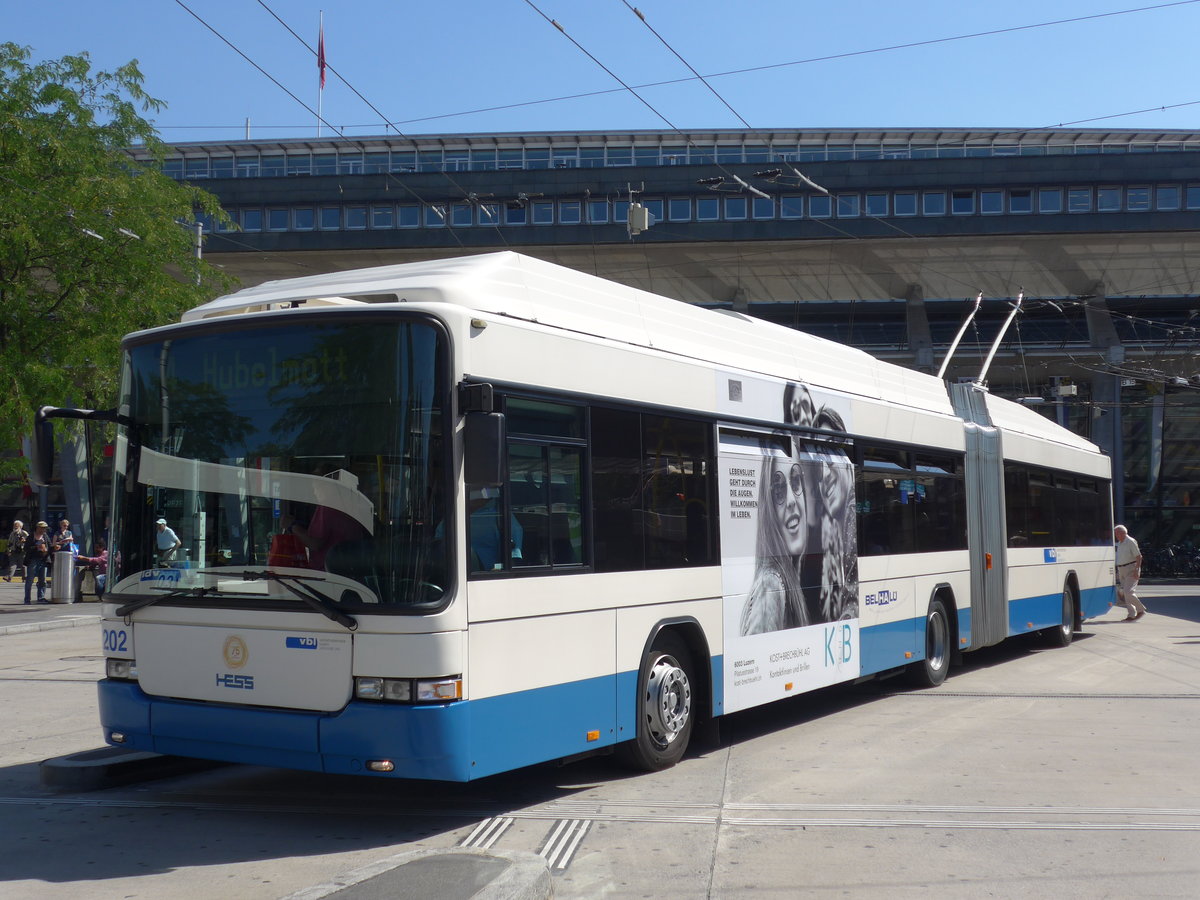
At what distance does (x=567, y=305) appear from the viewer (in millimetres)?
7980

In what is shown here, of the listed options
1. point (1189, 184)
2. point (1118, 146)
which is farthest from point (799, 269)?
point (1118, 146)

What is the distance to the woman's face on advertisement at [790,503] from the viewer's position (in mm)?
9922

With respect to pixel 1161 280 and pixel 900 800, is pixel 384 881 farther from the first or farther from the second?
pixel 1161 280

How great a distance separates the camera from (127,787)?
8078mm

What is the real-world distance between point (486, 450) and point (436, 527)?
18.6 inches

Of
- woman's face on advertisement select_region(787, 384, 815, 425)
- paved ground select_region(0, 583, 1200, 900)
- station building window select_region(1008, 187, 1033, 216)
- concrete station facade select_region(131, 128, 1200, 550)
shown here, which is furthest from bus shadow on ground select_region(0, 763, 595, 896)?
station building window select_region(1008, 187, 1033, 216)

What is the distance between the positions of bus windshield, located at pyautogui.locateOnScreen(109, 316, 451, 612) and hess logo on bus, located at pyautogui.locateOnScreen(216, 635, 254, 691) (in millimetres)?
257

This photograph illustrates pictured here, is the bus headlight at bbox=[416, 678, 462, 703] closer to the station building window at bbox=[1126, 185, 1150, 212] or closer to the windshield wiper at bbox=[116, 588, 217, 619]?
the windshield wiper at bbox=[116, 588, 217, 619]

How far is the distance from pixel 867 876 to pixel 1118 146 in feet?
167

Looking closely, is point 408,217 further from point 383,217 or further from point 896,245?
point 896,245

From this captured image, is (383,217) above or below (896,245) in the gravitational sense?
above

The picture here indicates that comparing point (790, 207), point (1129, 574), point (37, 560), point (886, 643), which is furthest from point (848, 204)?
point (886, 643)

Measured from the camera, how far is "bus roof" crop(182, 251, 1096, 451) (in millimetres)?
7102

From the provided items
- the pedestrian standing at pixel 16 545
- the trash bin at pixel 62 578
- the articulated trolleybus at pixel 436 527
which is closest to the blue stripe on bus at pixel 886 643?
the articulated trolleybus at pixel 436 527
